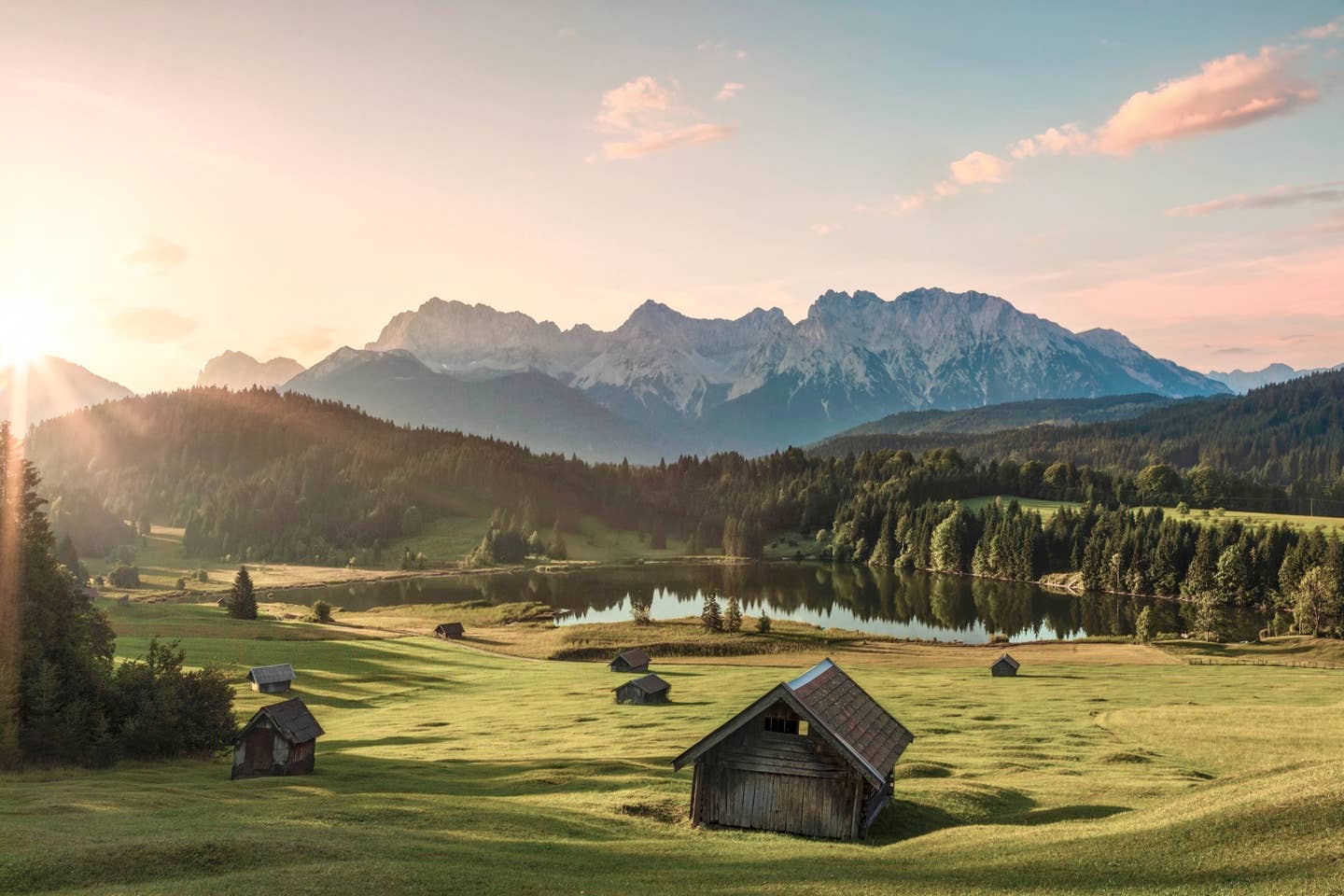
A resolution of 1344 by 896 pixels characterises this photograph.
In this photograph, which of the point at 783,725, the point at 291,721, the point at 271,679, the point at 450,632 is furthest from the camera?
the point at 450,632

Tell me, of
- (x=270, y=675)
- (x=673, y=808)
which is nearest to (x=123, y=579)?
(x=270, y=675)

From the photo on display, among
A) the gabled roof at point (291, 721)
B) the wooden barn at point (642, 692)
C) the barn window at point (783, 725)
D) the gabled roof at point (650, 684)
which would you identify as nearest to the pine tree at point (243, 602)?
the wooden barn at point (642, 692)

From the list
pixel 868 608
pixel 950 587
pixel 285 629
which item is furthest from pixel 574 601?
pixel 950 587

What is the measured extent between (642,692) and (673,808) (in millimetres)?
34619

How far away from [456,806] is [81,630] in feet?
111

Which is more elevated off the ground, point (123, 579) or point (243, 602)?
point (243, 602)

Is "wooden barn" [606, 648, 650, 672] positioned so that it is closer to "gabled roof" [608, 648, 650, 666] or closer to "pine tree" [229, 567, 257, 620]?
"gabled roof" [608, 648, 650, 666]

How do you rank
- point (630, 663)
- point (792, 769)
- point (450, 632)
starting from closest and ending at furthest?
point (792, 769)
point (630, 663)
point (450, 632)

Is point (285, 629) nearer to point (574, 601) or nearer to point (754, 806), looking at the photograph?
point (574, 601)

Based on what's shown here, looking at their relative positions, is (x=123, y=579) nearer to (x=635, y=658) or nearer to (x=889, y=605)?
(x=635, y=658)

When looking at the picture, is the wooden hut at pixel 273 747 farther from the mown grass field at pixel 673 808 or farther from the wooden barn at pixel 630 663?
the wooden barn at pixel 630 663

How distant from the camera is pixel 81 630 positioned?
5516cm

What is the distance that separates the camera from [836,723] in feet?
118

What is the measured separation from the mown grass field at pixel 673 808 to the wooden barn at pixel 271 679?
2.42 metres
